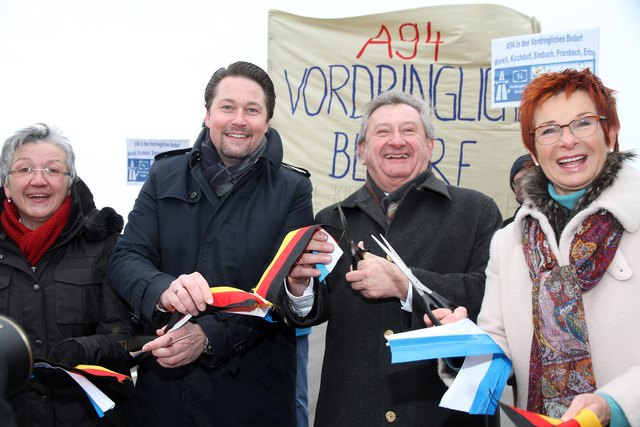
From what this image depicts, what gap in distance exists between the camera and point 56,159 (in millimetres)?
2170

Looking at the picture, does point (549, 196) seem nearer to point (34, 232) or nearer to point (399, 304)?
point (399, 304)

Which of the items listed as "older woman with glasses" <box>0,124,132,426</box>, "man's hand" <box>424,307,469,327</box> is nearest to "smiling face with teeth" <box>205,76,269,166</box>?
"older woman with glasses" <box>0,124,132,426</box>

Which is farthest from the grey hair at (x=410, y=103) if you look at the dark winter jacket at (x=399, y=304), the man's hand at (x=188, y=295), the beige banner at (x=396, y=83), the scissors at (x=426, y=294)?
the beige banner at (x=396, y=83)

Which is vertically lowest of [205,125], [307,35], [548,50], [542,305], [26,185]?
[542,305]

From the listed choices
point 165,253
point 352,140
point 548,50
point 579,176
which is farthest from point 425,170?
point 352,140

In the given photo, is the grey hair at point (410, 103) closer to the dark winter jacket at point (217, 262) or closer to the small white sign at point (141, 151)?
the dark winter jacket at point (217, 262)

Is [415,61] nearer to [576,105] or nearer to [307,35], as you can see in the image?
[307,35]

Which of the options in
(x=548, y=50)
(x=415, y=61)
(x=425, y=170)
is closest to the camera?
(x=425, y=170)

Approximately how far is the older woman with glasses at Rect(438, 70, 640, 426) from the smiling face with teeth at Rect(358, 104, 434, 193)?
52cm

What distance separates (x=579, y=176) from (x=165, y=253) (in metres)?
1.33

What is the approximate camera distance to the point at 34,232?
2072 mm

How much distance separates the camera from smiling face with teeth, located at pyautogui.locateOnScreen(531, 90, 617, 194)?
153 cm

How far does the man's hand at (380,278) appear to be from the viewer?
182cm

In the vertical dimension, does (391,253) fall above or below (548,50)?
below
